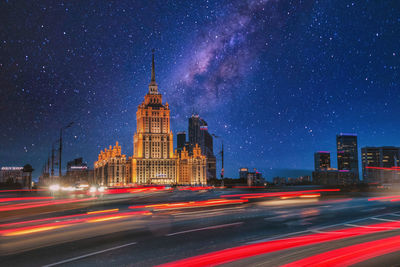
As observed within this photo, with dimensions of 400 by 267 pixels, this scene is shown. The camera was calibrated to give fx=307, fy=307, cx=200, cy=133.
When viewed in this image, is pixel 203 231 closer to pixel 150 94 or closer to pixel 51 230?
pixel 51 230

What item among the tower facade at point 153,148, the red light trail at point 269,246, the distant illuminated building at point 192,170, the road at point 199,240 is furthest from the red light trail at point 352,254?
the distant illuminated building at point 192,170

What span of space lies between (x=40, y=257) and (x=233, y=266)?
202 inches

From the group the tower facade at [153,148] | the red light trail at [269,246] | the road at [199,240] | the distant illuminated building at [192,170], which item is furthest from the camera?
the distant illuminated building at [192,170]

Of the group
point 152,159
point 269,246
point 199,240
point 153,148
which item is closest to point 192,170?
point 152,159

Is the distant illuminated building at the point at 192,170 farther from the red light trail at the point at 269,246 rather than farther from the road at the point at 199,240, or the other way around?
the red light trail at the point at 269,246

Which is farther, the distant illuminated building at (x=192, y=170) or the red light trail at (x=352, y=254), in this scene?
the distant illuminated building at (x=192, y=170)

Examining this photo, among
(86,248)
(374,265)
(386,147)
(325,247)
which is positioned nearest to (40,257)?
(86,248)

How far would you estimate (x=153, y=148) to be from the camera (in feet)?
538

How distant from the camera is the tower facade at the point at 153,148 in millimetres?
161000

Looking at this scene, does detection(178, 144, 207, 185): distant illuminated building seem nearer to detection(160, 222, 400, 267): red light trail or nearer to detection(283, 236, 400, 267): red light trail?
detection(160, 222, 400, 267): red light trail

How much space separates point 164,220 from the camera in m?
14.8

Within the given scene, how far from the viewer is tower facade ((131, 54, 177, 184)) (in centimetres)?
16100

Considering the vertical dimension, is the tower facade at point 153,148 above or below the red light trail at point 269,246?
above

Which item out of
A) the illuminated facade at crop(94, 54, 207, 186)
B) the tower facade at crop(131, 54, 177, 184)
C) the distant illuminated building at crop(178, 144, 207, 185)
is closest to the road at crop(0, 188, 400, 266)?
the illuminated facade at crop(94, 54, 207, 186)
